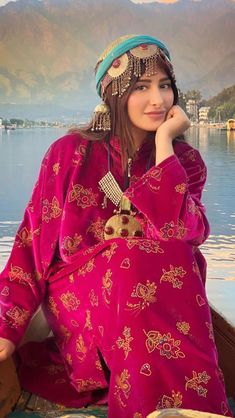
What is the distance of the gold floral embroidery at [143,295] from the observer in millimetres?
1350

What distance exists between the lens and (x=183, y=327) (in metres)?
1.36

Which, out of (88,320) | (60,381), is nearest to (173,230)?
(88,320)

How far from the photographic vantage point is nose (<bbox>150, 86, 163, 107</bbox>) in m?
1.59

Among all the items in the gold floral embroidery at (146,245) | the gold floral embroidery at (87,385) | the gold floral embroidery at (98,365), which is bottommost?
the gold floral embroidery at (87,385)

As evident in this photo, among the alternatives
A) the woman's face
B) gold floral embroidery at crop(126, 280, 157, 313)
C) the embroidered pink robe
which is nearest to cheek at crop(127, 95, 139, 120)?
the woman's face

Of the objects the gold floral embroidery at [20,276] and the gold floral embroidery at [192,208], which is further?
the gold floral embroidery at [20,276]

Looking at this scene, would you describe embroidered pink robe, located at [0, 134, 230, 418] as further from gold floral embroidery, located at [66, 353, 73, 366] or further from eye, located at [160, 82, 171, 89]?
eye, located at [160, 82, 171, 89]

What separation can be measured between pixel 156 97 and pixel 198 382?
2.11 ft

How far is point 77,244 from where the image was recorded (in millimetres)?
1626

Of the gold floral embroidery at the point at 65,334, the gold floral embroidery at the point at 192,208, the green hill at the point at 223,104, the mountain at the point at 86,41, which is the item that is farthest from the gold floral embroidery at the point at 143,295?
the green hill at the point at 223,104

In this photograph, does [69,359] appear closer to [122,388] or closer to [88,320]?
[88,320]

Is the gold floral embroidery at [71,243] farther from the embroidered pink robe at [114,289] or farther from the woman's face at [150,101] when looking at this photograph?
the woman's face at [150,101]

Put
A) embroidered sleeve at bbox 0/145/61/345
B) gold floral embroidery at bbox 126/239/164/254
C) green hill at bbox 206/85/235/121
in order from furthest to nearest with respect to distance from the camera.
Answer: green hill at bbox 206/85/235/121 → embroidered sleeve at bbox 0/145/61/345 → gold floral embroidery at bbox 126/239/164/254

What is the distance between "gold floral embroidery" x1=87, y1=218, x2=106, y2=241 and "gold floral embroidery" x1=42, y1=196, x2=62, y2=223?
8 centimetres
